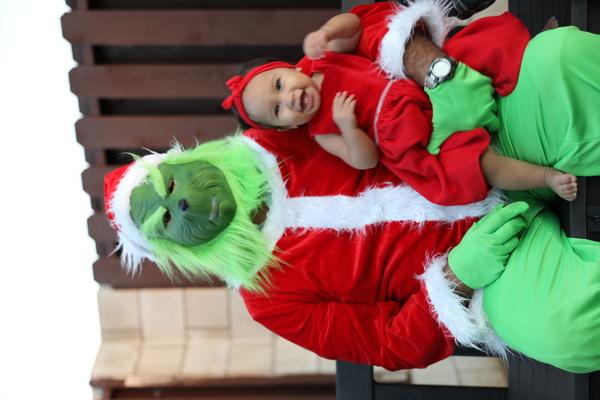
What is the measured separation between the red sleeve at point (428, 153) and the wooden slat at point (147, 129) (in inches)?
47.7

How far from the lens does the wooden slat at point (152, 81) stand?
7.06 feet

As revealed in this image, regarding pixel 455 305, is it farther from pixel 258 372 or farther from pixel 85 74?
pixel 85 74

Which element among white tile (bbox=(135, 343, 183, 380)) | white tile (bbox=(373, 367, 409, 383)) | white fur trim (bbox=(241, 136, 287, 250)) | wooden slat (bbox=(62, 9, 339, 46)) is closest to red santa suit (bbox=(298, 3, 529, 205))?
white fur trim (bbox=(241, 136, 287, 250))

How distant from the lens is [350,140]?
3.51 feet

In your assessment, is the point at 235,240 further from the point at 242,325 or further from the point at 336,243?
the point at 242,325

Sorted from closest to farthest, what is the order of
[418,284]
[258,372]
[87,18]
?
[418,284], [87,18], [258,372]

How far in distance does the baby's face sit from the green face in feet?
0.44

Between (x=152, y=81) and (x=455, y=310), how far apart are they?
4.77 feet

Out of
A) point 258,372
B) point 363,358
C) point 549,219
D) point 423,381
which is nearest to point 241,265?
point 363,358

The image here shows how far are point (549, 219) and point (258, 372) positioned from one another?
1.44 meters

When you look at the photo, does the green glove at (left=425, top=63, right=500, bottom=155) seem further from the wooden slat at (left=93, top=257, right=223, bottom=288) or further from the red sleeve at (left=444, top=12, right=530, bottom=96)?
the wooden slat at (left=93, top=257, right=223, bottom=288)

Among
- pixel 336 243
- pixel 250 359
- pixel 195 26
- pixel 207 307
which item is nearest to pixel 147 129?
pixel 195 26

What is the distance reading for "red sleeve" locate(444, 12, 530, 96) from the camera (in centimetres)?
102

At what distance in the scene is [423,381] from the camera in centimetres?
228
